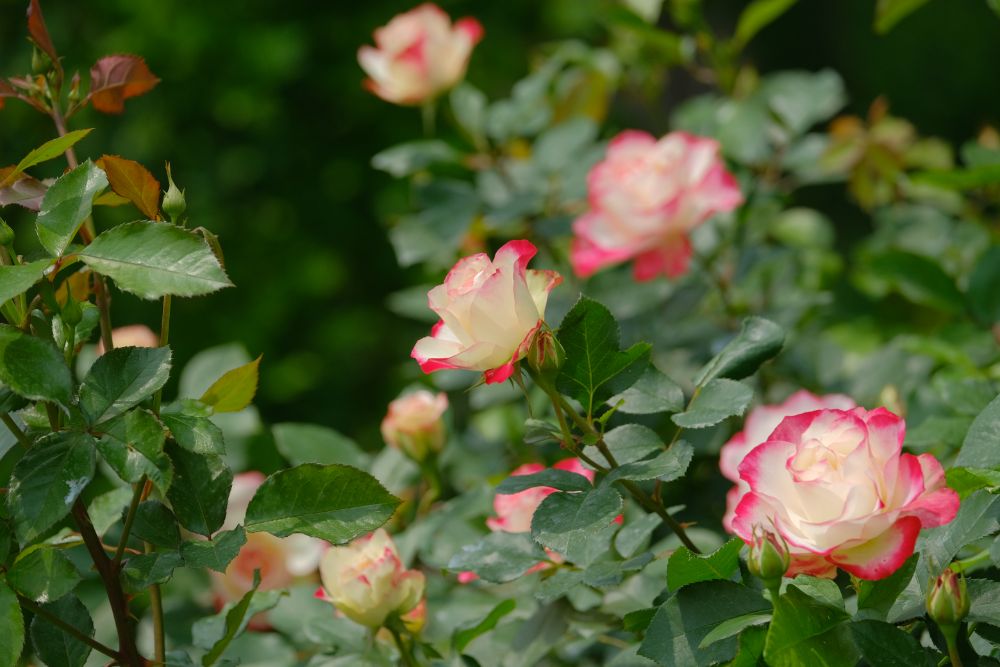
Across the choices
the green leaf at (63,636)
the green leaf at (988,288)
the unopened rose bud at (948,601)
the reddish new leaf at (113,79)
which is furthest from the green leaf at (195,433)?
the green leaf at (988,288)

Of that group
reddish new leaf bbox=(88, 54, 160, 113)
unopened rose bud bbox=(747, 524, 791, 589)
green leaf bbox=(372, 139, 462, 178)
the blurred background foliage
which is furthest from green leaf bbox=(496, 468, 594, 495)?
the blurred background foliage

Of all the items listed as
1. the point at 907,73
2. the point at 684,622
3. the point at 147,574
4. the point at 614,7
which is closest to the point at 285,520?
the point at 147,574

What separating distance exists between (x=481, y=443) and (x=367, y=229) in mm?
1607

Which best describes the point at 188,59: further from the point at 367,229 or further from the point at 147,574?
the point at 147,574

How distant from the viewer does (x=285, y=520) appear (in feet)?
2.00

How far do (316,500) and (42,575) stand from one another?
0.14 meters

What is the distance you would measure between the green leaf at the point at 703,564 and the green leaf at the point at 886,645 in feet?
0.21

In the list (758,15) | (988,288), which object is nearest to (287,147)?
(758,15)

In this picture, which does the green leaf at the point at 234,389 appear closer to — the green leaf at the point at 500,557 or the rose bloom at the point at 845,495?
the green leaf at the point at 500,557

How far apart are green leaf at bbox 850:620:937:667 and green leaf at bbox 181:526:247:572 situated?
0.31 m

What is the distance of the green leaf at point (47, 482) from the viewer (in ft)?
1.78

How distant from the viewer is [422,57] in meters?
1.32

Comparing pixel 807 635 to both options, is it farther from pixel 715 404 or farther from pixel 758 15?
pixel 758 15

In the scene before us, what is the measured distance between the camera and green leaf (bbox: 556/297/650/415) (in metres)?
0.60
